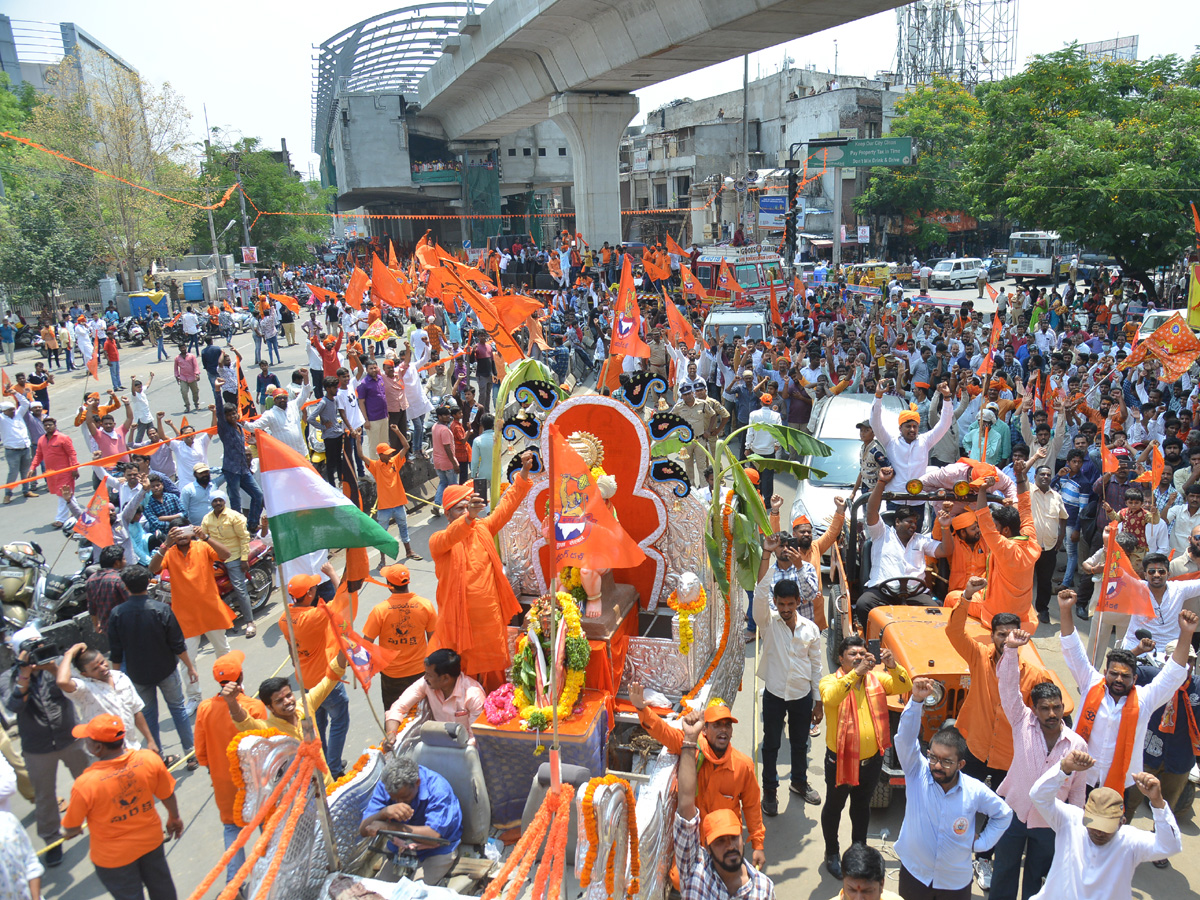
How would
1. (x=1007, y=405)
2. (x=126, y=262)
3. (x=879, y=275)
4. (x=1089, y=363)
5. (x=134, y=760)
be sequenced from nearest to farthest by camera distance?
(x=134, y=760) → (x=1007, y=405) → (x=1089, y=363) → (x=879, y=275) → (x=126, y=262)

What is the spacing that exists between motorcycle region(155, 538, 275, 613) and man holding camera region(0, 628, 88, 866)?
3.13 metres

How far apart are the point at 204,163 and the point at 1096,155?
159ft

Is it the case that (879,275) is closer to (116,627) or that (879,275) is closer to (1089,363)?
(1089,363)

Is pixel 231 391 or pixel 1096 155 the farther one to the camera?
pixel 1096 155

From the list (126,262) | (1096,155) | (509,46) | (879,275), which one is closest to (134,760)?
(1096,155)

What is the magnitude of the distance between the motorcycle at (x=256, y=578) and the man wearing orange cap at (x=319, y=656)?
2932 mm

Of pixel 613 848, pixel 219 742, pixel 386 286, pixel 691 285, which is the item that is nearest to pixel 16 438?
pixel 386 286

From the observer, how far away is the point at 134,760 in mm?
4715

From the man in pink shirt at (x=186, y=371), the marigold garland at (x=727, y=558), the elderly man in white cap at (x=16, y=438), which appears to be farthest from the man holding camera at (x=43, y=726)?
the man in pink shirt at (x=186, y=371)

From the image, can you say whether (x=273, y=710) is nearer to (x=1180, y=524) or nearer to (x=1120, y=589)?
(x=1120, y=589)

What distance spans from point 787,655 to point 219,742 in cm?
365

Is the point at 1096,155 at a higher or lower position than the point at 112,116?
lower

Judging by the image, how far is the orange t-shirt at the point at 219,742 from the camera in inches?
195

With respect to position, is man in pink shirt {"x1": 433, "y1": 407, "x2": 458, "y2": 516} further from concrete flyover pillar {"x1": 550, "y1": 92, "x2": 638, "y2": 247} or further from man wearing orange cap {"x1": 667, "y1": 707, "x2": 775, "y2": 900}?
concrete flyover pillar {"x1": 550, "y1": 92, "x2": 638, "y2": 247}
